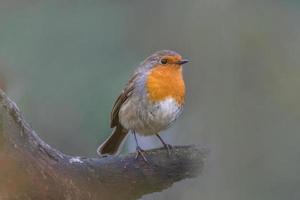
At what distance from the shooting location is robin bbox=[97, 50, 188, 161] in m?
2.27

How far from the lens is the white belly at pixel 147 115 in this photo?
2256 mm

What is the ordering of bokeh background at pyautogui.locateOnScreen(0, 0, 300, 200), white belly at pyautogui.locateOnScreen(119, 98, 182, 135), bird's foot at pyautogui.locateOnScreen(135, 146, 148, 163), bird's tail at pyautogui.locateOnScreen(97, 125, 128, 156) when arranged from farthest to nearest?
bird's tail at pyautogui.locateOnScreen(97, 125, 128, 156) < white belly at pyautogui.locateOnScreen(119, 98, 182, 135) < bird's foot at pyautogui.locateOnScreen(135, 146, 148, 163) < bokeh background at pyautogui.locateOnScreen(0, 0, 300, 200)

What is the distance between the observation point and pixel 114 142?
2586 mm

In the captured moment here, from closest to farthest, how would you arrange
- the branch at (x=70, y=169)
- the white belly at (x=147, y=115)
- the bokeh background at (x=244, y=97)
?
the bokeh background at (x=244, y=97) → the branch at (x=70, y=169) → the white belly at (x=147, y=115)

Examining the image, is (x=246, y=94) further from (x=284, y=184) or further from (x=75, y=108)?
(x=75, y=108)

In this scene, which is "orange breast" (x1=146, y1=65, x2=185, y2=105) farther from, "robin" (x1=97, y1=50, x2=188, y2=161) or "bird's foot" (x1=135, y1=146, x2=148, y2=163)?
"bird's foot" (x1=135, y1=146, x2=148, y2=163)

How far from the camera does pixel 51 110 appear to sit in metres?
2.20

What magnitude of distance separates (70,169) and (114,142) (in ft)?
3.07

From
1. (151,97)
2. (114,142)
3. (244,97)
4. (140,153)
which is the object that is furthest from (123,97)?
(244,97)

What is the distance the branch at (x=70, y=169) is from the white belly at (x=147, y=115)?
167 mm

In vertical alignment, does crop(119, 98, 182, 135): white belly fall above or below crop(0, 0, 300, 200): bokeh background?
below

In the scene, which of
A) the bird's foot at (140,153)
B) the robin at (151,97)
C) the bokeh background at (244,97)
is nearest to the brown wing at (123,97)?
the robin at (151,97)

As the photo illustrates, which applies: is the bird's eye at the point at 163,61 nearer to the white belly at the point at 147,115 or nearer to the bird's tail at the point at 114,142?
the white belly at the point at 147,115

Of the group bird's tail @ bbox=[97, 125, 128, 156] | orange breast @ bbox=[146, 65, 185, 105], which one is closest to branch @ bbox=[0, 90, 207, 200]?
orange breast @ bbox=[146, 65, 185, 105]
